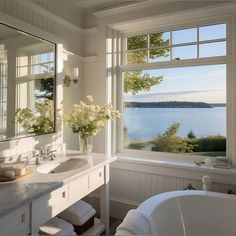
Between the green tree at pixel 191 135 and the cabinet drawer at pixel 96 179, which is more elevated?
the green tree at pixel 191 135

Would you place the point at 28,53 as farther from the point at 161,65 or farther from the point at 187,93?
the point at 187,93

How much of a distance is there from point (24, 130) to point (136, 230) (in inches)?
51.3

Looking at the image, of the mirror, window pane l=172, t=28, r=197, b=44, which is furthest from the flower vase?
window pane l=172, t=28, r=197, b=44

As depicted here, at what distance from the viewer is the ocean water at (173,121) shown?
2414 millimetres

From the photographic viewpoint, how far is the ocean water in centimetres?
241

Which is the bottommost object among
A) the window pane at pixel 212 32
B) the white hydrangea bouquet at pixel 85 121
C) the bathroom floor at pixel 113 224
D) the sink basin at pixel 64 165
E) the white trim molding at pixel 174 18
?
the bathroom floor at pixel 113 224

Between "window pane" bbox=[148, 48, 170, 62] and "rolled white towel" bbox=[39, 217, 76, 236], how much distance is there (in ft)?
6.32

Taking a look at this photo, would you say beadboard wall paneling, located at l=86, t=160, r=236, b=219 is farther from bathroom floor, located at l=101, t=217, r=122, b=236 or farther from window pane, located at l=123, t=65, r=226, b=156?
window pane, located at l=123, t=65, r=226, b=156

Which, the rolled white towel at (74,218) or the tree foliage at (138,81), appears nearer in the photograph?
the rolled white towel at (74,218)

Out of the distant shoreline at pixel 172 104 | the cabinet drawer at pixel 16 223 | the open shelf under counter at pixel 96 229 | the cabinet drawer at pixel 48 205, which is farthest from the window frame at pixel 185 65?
the cabinet drawer at pixel 16 223

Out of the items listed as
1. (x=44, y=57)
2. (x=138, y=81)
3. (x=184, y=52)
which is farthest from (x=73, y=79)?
(x=184, y=52)

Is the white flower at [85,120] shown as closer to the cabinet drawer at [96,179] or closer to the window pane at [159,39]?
the cabinet drawer at [96,179]

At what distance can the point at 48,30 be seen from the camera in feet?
7.64

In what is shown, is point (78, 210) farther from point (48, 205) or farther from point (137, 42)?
point (137, 42)
